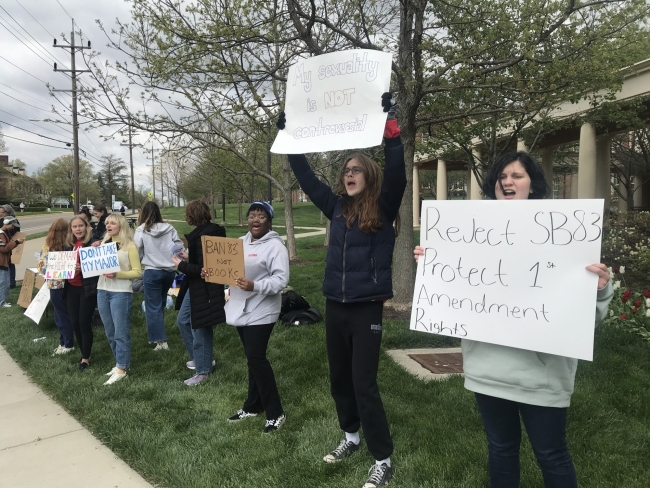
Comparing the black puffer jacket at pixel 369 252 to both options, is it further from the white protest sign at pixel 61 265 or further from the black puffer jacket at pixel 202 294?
the white protest sign at pixel 61 265

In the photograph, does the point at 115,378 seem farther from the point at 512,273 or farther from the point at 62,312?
the point at 512,273

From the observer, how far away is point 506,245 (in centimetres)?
231

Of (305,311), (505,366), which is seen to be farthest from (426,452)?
(305,311)

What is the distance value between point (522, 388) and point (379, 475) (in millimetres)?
1146

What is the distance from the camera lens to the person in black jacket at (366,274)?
280 centimetres

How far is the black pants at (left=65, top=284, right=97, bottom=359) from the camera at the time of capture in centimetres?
Result: 523

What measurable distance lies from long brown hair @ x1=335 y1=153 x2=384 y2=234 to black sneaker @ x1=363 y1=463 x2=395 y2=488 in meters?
1.38

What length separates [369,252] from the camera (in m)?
2.83

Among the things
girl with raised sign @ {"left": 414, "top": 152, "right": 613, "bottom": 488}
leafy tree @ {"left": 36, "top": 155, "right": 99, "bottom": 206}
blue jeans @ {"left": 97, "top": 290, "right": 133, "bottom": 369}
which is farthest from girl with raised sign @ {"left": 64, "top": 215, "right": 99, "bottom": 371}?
leafy tree @ {"left": 36, "top": 155, "right": 99, "bottom": 206}

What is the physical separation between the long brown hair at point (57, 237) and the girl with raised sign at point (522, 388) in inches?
193

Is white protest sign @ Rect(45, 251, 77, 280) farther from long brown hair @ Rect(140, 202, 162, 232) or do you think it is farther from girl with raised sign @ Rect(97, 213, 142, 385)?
long brown hair @ Rect(140, 202, 162, 232)

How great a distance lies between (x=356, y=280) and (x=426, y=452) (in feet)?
4.16

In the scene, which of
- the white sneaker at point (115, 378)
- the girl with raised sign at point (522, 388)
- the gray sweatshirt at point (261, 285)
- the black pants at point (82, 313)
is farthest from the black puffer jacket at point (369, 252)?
the black pants at point (82, 313)

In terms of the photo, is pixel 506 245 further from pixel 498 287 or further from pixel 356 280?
pixel 356 280
